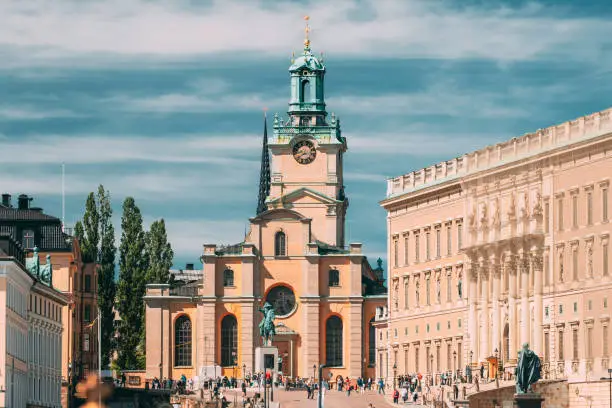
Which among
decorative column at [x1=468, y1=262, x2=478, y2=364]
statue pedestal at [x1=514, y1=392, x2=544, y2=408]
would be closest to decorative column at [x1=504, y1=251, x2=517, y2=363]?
decorative column at [x1=468, y1=262, x2=478, y2=364]

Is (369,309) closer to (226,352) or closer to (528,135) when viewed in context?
(226,352)

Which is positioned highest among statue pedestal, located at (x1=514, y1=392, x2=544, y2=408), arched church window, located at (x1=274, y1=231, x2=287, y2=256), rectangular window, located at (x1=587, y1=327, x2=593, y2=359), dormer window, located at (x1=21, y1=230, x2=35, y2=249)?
arched church window, located at (x1=274, y1=231, x2=287, y2=256)

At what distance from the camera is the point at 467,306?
135 meters

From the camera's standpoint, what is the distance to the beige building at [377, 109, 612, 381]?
380 ft

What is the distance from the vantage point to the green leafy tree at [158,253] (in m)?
183

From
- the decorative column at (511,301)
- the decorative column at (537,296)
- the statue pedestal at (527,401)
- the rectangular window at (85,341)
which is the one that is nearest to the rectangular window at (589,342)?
the decorative column at (537,296)

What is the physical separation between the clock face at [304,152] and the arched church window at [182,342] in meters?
16.9

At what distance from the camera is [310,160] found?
186125 millimetres

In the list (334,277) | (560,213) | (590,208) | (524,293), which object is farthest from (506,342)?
(334,277)

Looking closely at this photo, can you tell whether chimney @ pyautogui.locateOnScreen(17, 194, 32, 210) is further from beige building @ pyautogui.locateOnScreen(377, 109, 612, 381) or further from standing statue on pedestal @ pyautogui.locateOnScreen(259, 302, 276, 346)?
beige building @ pyautogui.locateOnScreen(377, 109, 612, 381)

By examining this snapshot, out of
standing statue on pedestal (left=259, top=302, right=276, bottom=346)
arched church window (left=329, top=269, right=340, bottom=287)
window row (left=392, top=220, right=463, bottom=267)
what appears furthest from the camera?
arched church window (left=329, top=269, right=340, bottom=287)

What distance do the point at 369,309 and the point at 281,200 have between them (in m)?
12.2

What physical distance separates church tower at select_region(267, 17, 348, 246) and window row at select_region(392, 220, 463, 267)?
117 feet

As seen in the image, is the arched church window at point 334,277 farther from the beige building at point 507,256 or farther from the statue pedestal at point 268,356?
the beige building at point 507,256
